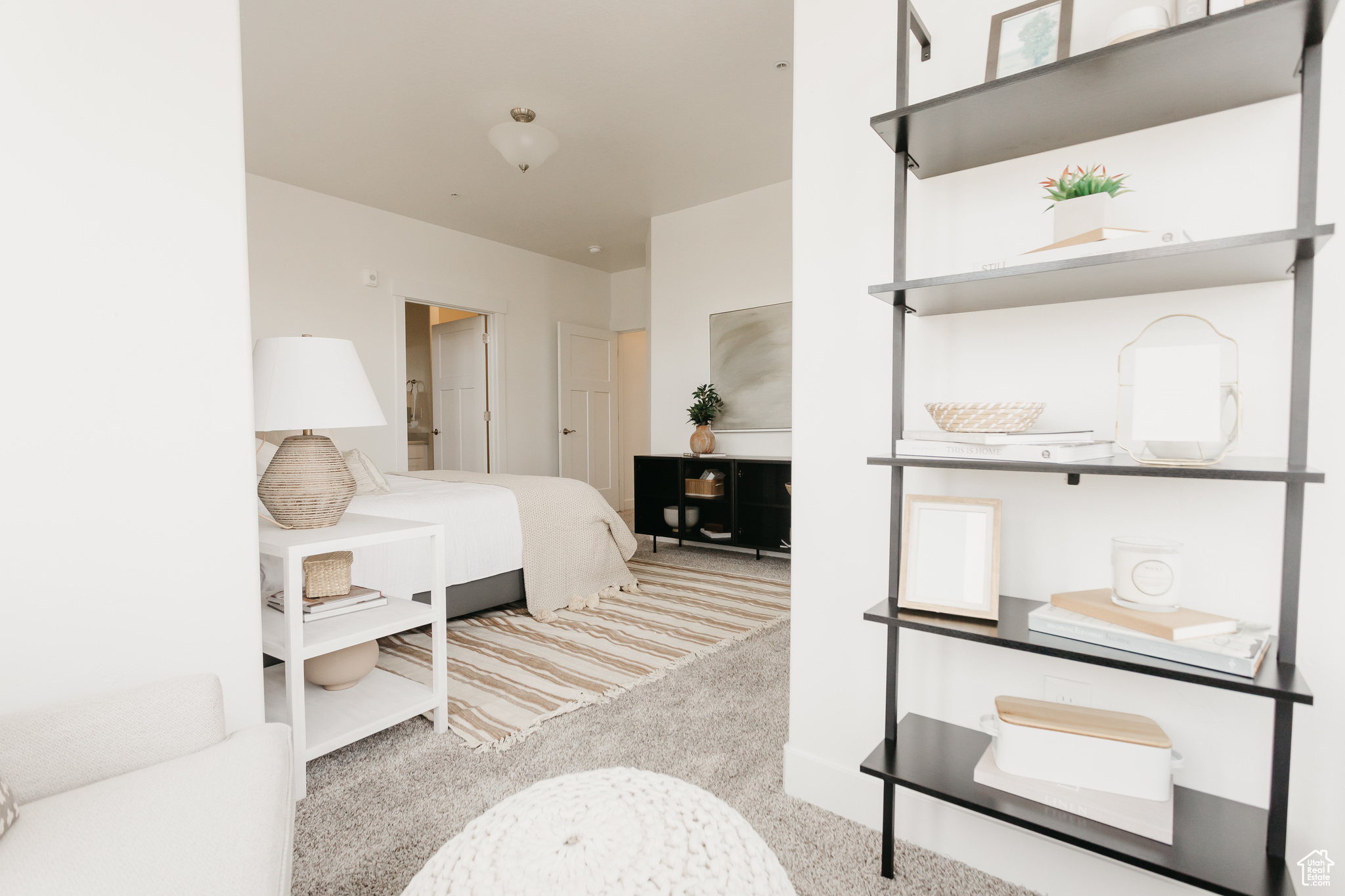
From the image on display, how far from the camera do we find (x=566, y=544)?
339 centimetres

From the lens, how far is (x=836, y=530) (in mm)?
1556

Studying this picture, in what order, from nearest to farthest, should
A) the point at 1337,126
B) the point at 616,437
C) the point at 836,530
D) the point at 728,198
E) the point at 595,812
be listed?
the point at 595,812 → the point at 1337,126 → the point at 836,530 → the point at 728,198 → the point at 616,437

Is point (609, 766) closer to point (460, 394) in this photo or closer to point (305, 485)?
point (305, 485)

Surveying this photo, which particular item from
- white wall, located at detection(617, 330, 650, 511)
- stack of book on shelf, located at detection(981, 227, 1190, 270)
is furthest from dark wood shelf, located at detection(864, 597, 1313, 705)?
white wall, located at detection(617, 330, 650, 511)

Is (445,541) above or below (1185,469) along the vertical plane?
below

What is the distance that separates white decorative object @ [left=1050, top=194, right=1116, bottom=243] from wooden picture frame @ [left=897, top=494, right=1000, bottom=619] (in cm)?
50

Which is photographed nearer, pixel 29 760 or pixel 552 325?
pixel 29 760

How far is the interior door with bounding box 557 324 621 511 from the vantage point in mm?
6109

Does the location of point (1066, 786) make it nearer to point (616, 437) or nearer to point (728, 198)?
point (728, 198)

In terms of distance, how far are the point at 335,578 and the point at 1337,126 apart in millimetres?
2445

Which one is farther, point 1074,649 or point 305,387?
point 305,387

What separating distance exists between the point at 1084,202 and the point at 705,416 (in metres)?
3.72

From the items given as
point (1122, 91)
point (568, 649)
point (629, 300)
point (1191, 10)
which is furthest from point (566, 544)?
point (629, 300)

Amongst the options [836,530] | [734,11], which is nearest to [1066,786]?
[836,530]
